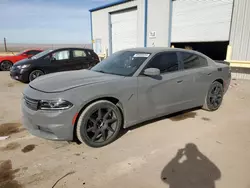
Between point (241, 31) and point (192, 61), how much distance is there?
6289 millimetres

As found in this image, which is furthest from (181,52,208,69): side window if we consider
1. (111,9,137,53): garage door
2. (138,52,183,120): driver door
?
(111,9,137,53): garage door

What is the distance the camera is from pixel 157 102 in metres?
3.96

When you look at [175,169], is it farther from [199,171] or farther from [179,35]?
[179,35]

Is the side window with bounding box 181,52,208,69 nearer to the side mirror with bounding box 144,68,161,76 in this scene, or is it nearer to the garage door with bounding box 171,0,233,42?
the side mirror with bounding box 144,68,161,76

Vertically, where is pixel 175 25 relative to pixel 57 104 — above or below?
above

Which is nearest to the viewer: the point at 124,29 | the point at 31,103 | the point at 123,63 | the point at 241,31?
the point at 31,103

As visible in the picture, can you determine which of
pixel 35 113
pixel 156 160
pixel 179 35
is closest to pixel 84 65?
pixel 179 35

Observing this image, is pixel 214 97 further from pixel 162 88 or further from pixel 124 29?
pixel 124 29

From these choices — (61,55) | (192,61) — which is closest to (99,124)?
(192,61)

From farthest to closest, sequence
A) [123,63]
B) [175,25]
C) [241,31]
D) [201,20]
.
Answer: [175,25] < [201,20] < [241,31] < [123,63]

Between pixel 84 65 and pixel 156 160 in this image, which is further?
pixel 84 65

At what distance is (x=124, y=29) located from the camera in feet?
53.0

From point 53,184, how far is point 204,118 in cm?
350

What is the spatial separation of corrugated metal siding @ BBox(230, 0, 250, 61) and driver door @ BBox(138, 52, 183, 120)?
21.8 ft
